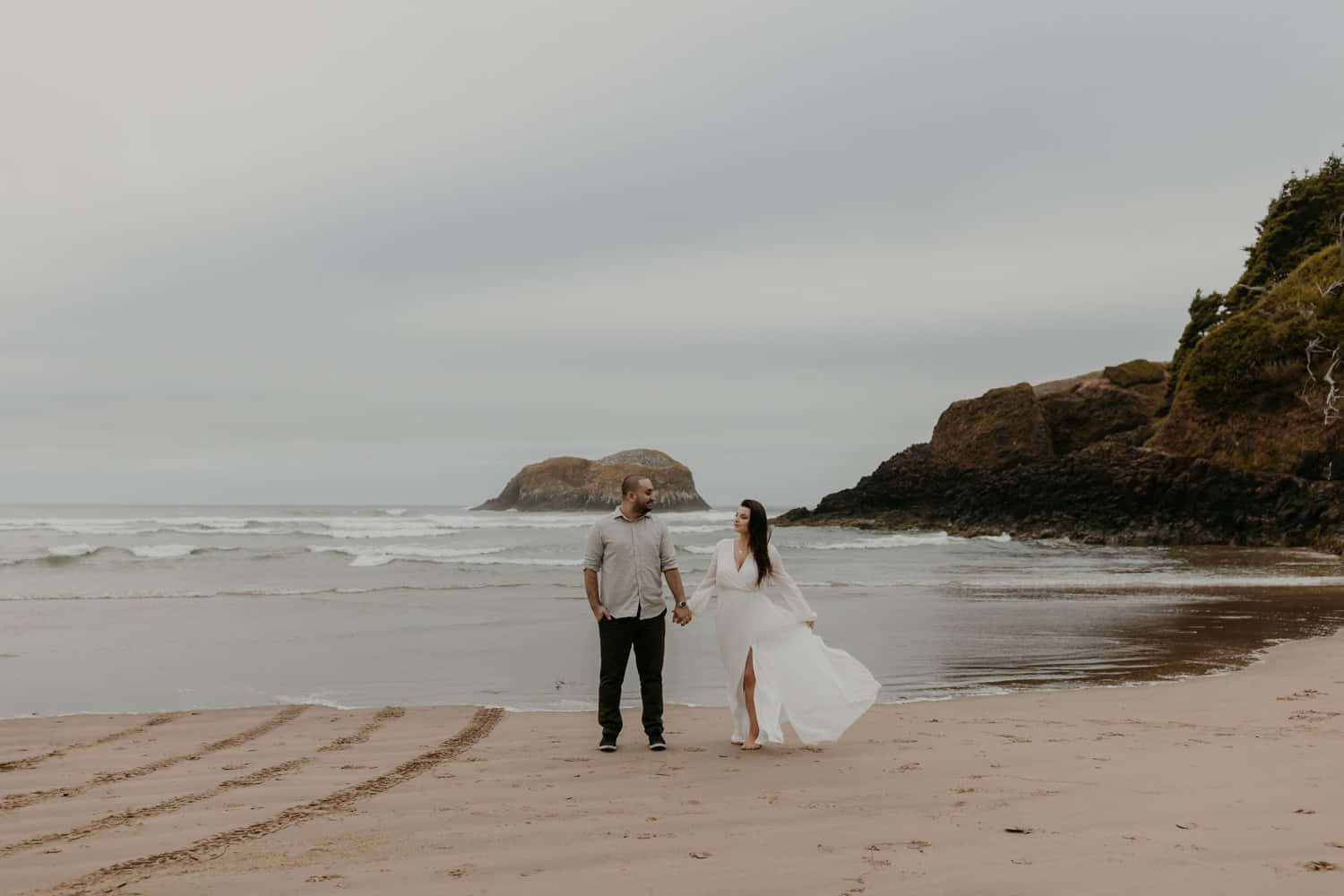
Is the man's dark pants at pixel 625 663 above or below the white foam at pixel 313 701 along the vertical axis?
above

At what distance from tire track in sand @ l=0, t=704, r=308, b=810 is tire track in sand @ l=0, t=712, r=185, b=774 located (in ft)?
2.53

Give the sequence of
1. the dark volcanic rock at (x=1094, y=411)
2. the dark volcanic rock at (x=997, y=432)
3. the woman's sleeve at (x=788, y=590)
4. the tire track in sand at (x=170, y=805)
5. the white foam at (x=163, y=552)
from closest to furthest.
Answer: the tire track in sand at (x=170, y=805)
the woman's sleeve at (x=788, y=590)
the white foam at (x=163, y=552)
the dark volcanic rock at (x=997, y=432)
the dark volcanic rock at (x=1094, y=411)

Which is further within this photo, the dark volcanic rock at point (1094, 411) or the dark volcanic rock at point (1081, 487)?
the dark volcanic rock at point (1094, 411)

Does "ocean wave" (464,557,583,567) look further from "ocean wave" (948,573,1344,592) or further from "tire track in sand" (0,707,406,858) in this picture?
"tire track in sand" (0,707,406,858)

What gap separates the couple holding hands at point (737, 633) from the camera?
6113 mm

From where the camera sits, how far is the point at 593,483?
80.8 metres

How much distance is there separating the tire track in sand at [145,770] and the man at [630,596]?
267 cm

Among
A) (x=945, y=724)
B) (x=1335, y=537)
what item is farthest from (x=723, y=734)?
(x=1335, y=537)

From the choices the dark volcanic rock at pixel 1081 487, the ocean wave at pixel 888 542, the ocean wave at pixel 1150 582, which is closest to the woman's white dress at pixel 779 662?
the ocean wave at pixel 1150 582

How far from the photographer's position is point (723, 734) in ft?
22.1

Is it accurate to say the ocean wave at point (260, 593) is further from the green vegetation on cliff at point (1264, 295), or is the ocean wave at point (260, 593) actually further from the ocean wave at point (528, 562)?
the green vegetation on cliff at point (1264, 295)

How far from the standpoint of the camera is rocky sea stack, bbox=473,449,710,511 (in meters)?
80.5

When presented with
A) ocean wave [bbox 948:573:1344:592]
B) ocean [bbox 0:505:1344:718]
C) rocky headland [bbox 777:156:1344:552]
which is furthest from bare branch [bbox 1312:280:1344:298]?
ocean wave [bbox 948:573:1344:592]

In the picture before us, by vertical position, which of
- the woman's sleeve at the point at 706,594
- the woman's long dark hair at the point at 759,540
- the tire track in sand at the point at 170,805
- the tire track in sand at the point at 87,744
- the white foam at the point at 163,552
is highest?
the woman's long dark hair at the point at 759,540
